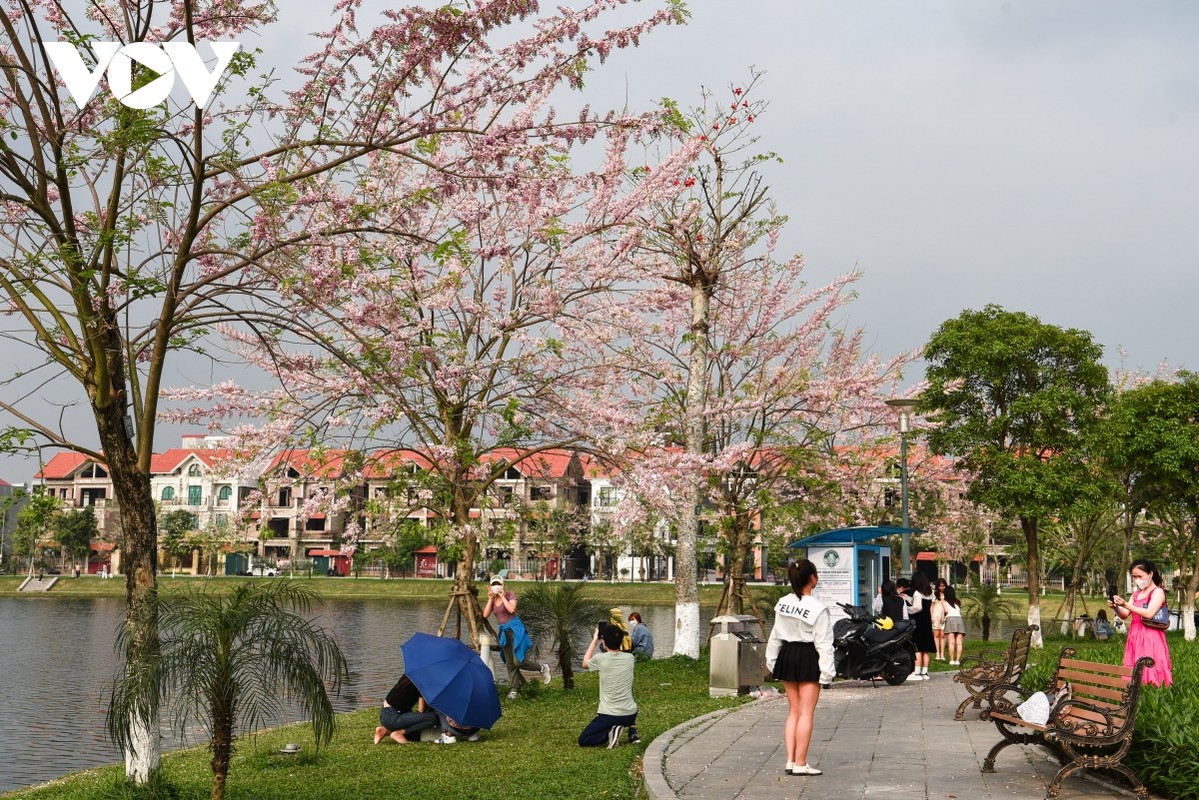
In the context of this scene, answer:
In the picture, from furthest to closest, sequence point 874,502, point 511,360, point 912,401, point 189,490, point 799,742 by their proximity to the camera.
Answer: point 189,490
point 874,502
point 912,401
point 511,360
point 799,742

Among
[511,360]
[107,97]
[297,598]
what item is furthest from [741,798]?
[511,360]

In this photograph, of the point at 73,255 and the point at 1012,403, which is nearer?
the point at 73,255

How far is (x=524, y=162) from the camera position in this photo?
36.0 feet

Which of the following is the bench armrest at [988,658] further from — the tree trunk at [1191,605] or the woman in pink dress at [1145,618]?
the tree trunk at [1191,605]

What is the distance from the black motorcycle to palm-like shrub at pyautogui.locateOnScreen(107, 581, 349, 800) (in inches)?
425

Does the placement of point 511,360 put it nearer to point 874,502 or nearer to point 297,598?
point 297,598

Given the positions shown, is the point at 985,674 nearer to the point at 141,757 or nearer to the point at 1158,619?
the point at 1158,619

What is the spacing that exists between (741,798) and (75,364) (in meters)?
6.80

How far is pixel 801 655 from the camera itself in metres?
9.98

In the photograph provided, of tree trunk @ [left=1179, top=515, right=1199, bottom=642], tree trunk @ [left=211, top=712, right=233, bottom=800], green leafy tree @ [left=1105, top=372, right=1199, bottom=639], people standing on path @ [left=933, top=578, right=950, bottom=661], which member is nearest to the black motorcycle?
people standing on path @ [left=933, top=578, right=950, bottom=661]

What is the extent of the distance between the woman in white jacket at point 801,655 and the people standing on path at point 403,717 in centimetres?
521

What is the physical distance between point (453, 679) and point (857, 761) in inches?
179

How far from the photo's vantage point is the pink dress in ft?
36.4

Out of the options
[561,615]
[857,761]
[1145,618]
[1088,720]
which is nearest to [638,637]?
[561,615]
